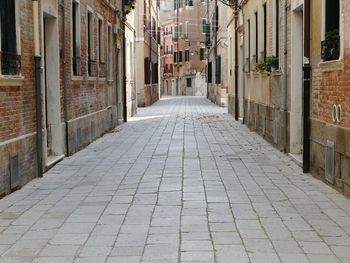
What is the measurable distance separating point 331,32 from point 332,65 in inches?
20.3

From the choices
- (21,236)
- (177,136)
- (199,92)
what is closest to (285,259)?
(21,236)

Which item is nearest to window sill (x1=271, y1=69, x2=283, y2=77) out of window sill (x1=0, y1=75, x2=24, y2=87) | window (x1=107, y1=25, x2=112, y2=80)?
window sill (x1=0, y1=75, x2=24, y2=87)

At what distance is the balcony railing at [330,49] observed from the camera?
28.2 ft

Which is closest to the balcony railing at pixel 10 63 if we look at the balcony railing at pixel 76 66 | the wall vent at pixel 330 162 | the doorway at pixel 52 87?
the doorway at pixel 52 87

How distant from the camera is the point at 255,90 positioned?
18.5 metres

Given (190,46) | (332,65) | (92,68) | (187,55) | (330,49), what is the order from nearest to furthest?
(332,65) < (330,49) < (92,68) < (190,46) < (187,55)

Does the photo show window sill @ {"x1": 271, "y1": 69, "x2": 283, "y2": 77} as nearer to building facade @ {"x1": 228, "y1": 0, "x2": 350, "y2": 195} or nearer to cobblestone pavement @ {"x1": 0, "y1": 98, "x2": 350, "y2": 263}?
building facade @ {"x1": 228, "y1": 0, "x2": 350, "y2": 195}

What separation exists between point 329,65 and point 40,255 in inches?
203

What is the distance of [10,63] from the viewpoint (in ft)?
29.0

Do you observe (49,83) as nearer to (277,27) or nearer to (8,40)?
(8,40)

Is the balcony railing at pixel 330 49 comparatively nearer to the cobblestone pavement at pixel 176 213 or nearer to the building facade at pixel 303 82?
the building facade at pixel 303 82

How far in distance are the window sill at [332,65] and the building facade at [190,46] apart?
57862 mm

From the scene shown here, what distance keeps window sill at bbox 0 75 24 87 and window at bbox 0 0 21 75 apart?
0.28 feet

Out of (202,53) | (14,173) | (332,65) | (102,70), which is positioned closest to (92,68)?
(102,70)
